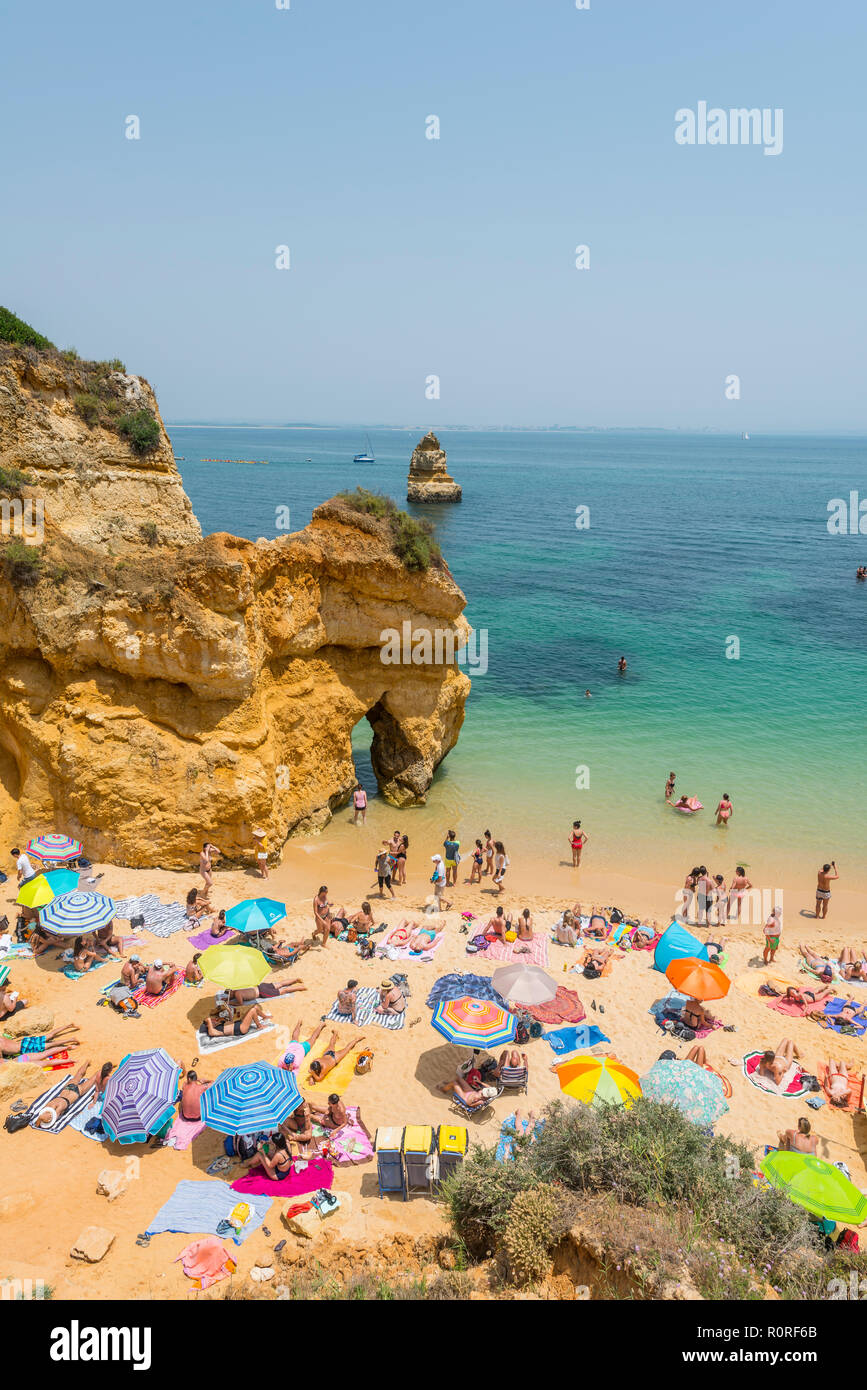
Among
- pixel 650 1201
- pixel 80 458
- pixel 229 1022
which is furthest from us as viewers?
pixel 80 458

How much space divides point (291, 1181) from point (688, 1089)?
5.35m

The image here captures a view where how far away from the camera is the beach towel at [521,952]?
582 inches

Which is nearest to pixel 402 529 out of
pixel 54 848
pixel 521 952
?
pixel 521 952

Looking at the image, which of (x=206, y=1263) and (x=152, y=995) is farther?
(x=152, y=995)

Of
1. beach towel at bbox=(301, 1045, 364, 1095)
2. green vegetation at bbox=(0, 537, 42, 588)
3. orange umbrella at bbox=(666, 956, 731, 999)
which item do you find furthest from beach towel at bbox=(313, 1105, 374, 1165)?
green vegetation at bbox=(0, 537, 42, 588)

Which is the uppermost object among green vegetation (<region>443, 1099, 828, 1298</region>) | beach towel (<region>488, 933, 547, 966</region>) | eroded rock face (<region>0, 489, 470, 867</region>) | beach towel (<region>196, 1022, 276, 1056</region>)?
eroded rock face (<region>0, 489, 470, 867</region>)

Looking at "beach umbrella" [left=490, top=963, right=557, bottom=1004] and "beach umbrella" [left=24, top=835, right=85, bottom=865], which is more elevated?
"beach umbrella" [left=24, top=835, right=85, bottom=865]

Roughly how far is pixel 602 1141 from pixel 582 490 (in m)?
114

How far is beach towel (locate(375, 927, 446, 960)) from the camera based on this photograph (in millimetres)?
14656

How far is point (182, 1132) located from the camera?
10.2 meters

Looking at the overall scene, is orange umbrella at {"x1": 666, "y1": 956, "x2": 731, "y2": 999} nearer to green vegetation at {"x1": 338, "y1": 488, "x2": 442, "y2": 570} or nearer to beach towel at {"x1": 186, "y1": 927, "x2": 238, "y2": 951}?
beach towel at {"x1": 186, "y1": 927, "x2": 238, "y2": 951}

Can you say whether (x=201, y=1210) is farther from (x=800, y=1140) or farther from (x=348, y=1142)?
(x=800, y=1140)

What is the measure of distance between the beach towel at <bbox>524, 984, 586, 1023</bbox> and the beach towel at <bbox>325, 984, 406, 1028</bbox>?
222cm

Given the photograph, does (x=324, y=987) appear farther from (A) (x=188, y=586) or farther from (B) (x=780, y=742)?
(B) (x=780, y=742)
